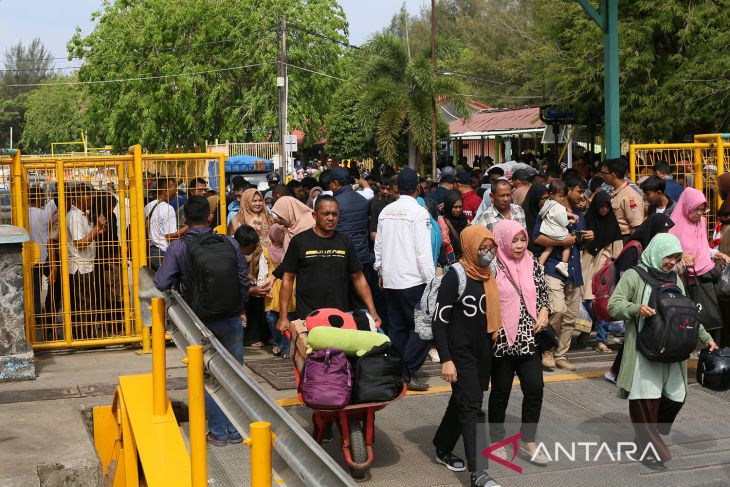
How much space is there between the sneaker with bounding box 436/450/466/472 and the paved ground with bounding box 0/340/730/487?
0.05 metres

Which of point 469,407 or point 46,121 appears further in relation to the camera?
point 46,121

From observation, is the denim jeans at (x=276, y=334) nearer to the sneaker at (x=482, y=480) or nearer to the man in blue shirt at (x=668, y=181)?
the sneaker at (x=482, y=480)

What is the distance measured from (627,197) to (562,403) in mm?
3096

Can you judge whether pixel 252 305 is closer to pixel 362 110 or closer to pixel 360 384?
pixel 360 384

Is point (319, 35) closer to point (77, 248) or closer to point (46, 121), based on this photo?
point (77, 248)

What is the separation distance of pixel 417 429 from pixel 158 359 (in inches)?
108

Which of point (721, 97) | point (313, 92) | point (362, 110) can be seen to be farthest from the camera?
point (313, 92)

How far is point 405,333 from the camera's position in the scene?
880 cm

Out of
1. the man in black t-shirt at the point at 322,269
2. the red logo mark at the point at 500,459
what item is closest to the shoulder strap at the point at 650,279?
the red logo mark at the point at 500,459

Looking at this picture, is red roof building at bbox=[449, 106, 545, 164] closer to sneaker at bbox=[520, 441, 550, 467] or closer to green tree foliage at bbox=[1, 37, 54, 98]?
sneaker at bbox=[520, 441, 550, 467]

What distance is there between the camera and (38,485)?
660 cm

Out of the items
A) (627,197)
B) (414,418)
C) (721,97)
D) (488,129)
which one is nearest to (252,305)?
(414,418)

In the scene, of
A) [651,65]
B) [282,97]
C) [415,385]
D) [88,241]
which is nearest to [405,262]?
[415,385]

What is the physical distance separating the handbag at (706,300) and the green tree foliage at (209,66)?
39353 millimetres
